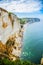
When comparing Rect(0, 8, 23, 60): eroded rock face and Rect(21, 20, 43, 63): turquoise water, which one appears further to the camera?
Rect(0, 8, 23, 60): eroded rock face

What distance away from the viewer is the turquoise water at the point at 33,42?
17.7 ft

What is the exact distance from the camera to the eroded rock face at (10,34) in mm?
5504

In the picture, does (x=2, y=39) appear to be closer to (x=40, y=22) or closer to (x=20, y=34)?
(x=20, y=34)

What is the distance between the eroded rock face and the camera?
18.1 feet

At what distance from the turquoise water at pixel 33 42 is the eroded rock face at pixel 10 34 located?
0.42 ft

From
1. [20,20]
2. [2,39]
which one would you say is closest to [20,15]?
[20,20]

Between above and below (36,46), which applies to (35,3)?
above

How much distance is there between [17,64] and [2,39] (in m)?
0.54

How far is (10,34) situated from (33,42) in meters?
0.44

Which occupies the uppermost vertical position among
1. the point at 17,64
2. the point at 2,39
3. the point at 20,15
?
the point at 20,15

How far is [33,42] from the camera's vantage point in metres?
5.42

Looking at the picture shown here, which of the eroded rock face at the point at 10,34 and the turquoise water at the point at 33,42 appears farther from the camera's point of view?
the eroded rock face at the point at 10,34

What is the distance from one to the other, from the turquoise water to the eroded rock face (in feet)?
0.42

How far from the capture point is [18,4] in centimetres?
552
